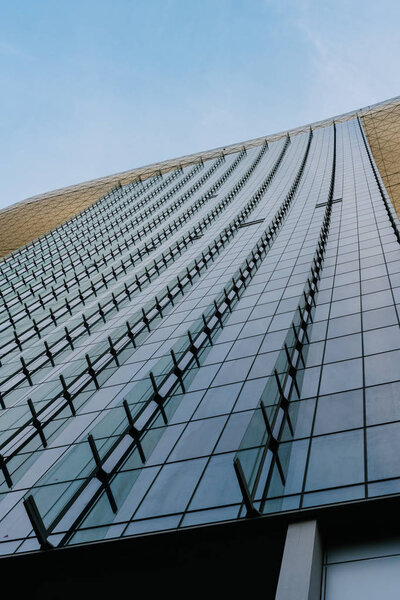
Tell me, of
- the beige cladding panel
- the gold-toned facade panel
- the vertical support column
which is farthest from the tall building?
the beige cladding panel

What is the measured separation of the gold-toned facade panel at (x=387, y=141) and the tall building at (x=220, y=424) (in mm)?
22496

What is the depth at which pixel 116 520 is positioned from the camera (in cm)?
1001

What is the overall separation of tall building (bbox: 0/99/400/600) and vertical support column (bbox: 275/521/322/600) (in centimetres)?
3

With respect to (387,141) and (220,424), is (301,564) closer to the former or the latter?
(220,424)

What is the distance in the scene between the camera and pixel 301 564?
7.44 meters

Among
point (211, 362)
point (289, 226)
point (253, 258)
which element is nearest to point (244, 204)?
point (289, 226)

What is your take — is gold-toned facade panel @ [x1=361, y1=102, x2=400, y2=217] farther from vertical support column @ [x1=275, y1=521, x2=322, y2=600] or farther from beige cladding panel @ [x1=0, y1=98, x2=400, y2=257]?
vertical support column @ [x1=275, y1=521, x2=322, y2=600]

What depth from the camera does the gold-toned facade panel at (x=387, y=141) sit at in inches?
2112

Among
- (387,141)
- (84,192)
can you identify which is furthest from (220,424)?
(84,192)

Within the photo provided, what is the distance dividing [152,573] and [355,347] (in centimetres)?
770

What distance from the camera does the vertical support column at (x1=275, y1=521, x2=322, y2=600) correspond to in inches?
275

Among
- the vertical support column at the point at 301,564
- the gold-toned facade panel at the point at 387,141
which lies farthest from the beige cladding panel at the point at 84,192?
the vertical support column at the point at 301,564

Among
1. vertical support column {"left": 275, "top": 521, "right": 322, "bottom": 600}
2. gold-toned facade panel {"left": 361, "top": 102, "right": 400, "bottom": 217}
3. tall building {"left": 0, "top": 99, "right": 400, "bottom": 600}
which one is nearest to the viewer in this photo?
vertical support column {"left": 275, "top": 521, "right": 322, "bottom": 600}

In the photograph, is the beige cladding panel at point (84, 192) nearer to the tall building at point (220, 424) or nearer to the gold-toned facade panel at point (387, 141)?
the gold-toned facade panel at point (387, 141)
